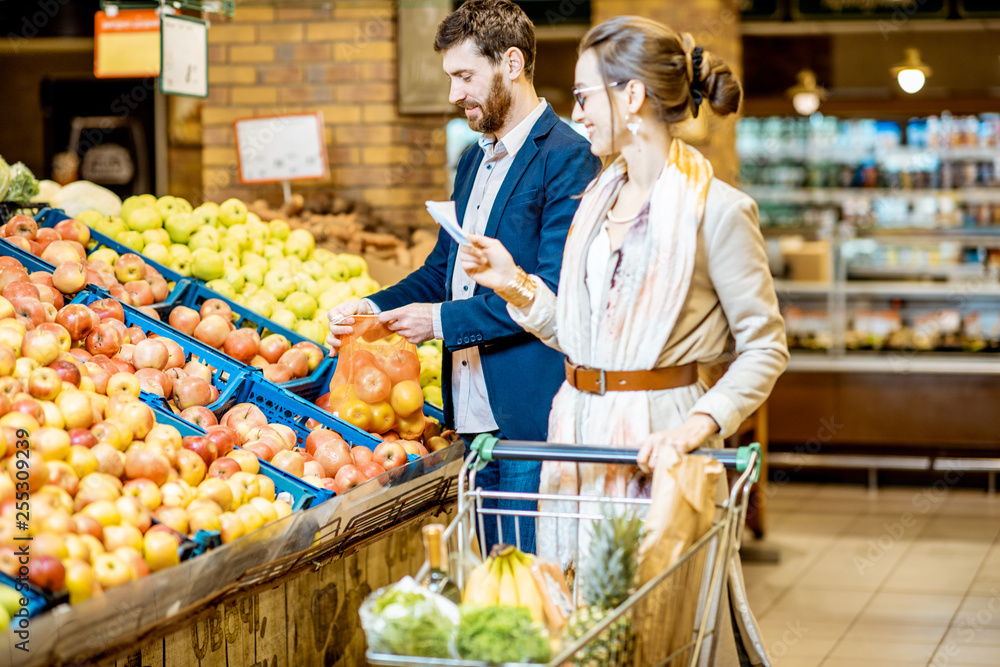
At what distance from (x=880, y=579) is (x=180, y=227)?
3431 millimetres

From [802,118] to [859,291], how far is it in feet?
5.96

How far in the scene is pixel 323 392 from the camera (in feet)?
10.7

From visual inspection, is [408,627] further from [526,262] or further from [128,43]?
[128,43]

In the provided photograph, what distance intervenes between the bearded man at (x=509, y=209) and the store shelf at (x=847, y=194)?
5.80 metres

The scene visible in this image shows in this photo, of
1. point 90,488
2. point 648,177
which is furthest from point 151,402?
point 648,177

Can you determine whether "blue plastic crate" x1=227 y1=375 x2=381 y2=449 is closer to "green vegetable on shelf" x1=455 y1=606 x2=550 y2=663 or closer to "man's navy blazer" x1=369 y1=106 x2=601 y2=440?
"man's navy blazer" x1=369 y1=106 x2=601 y2=440

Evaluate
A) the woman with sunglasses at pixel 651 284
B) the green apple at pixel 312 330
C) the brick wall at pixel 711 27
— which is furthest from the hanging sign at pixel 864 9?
the woman with sunglasses at pixel 651 284

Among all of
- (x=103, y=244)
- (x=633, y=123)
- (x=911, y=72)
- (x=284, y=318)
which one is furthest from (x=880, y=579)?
(x=911, y=72)

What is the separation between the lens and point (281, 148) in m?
5.15

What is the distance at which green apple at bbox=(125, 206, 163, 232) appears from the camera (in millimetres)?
3715

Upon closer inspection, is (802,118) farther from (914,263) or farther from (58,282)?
(58,282)

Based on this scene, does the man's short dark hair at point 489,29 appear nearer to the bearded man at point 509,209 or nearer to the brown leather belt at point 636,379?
the bearded man at point 509,209

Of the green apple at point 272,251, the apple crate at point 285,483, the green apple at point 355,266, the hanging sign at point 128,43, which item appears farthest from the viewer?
the hanging sign at point 128,43

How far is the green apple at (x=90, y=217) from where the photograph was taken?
3.68 m
